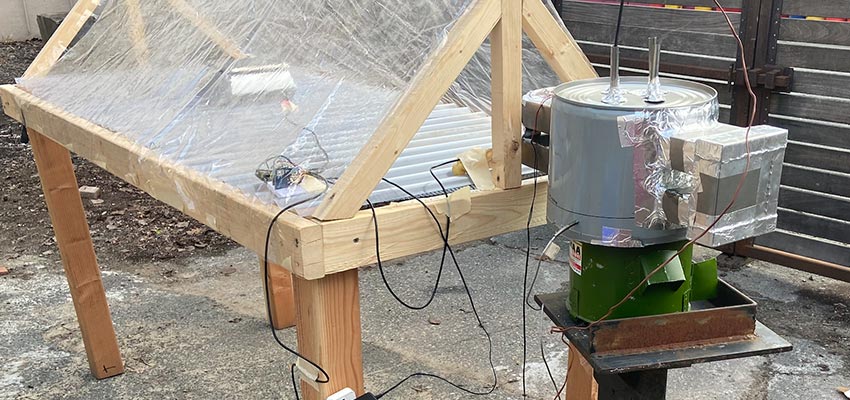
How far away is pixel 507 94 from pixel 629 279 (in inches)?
18.1

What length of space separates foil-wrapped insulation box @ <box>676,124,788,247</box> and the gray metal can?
0.08 m

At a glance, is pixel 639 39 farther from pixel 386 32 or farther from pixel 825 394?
pixel 386 32

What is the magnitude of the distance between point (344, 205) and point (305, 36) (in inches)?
26.7

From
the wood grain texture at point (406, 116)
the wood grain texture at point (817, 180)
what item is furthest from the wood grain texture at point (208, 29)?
the wood grain texture at point (817, 180)

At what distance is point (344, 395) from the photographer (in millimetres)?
1580

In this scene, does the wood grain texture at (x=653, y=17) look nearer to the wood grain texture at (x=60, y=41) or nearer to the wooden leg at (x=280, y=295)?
the wooden leg at (x=280, y=295)

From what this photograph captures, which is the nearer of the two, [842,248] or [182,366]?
[182,366]

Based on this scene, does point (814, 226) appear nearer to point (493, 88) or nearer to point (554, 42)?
point (554, 42)

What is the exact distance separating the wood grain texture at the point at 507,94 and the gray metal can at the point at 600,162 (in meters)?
0.15

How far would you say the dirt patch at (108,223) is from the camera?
453 cm

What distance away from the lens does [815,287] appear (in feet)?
12.3

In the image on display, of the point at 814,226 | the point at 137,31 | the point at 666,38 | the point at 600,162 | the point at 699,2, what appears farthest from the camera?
the point at 666,38

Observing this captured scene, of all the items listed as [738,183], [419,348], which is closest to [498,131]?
[738,183]

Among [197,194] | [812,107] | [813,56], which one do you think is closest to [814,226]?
[812,107]
